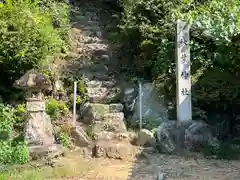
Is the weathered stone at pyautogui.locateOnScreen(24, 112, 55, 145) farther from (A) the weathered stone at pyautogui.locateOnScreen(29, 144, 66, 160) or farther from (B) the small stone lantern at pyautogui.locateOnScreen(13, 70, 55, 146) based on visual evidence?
(A) the weathered stone at pyautogui.locateOnScreen(29, 144, 66, 160)

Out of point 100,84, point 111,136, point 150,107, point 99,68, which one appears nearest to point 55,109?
point 111,136

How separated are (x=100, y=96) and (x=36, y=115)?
2.31 metres

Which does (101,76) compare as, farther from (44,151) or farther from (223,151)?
(223,151)

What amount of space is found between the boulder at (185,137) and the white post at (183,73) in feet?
1.01

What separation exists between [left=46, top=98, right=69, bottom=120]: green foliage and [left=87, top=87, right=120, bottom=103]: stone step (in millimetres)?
764

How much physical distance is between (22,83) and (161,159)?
2.97 meters

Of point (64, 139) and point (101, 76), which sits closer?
point (64, 139)

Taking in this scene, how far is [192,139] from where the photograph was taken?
8.22m

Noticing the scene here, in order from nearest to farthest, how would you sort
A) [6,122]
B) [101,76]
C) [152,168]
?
[152,168] → [6,122] → [101,76]

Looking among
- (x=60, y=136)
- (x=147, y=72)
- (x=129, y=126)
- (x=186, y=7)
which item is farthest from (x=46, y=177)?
(x=186, y=7)

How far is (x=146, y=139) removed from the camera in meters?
8.36

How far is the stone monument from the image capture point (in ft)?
25.4

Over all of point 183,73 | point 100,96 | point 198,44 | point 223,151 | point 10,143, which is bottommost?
point 223,151

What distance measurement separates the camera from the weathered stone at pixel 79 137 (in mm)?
8461
